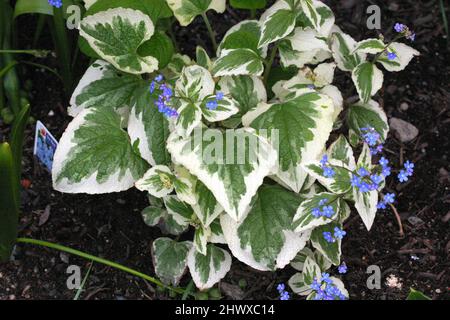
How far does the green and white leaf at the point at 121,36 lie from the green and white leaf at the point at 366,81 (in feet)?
1.53

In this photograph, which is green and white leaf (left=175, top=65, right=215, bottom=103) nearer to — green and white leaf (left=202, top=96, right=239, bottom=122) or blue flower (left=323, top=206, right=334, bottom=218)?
green and white leaf (left=202, top=96, right=239, bottom=122)

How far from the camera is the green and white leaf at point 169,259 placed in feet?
Answer: 5.49

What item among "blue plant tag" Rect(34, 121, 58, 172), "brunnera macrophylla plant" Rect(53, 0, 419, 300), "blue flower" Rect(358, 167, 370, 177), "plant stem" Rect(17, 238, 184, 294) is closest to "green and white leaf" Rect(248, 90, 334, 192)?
"brunnera macrophylla plant" Rect(53, 0, 419, 300)

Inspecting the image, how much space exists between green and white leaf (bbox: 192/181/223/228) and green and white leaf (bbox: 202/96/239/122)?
19 cm

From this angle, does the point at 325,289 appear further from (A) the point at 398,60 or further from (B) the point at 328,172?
(A) the point at 398,60

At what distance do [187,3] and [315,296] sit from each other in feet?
2.49

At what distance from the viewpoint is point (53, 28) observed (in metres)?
1.83

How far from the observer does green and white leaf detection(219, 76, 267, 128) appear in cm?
157

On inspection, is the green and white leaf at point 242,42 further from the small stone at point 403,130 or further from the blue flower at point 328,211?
the small stone at point 403,130

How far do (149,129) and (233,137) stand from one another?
0.73 ft

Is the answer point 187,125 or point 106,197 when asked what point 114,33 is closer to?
point 187,125

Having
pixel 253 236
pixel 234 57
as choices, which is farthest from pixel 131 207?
pixel 234 57

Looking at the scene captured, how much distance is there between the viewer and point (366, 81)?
1.56 metres
